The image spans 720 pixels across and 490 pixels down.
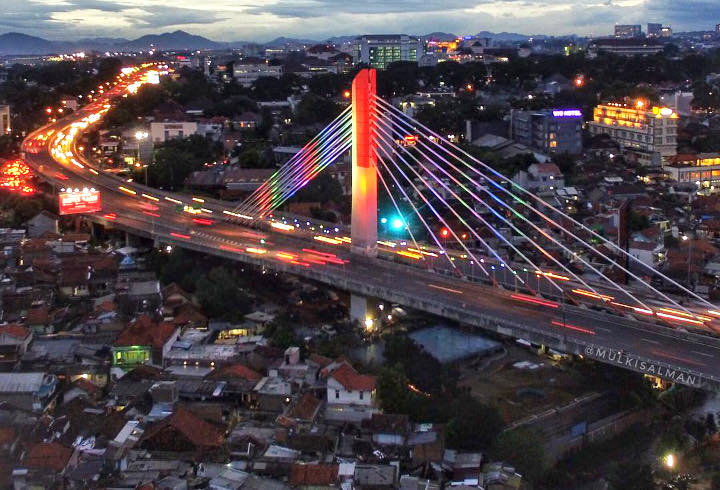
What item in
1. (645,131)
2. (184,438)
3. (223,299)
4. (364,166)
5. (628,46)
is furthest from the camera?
(628,46)

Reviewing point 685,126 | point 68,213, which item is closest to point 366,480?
point 68,213

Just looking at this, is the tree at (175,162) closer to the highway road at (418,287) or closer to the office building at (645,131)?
the highway road at (418,287)

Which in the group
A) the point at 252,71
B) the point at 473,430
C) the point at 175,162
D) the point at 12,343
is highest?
the point at 252,71

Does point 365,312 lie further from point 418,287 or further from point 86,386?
point 86,386

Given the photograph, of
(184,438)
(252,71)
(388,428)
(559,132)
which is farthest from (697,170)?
(252,71)

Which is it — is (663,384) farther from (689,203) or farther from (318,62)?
(318,62)

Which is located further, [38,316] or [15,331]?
[38,316]

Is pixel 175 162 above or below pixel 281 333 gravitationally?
above
